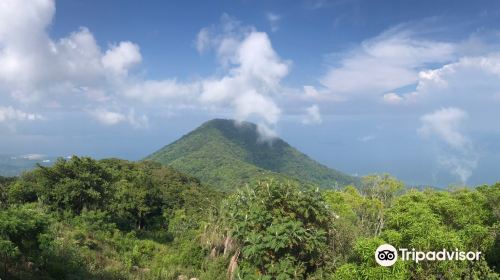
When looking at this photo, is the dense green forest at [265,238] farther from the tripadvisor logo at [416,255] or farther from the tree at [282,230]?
the tripadvisor logo at [416,255]

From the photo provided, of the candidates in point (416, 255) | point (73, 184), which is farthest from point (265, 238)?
point (73, 184)

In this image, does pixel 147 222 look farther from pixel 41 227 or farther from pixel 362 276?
pixel 362 276

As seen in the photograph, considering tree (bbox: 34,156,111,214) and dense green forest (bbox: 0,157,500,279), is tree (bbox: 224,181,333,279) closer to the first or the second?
dense green forest (bbox: 0,157,500,279)

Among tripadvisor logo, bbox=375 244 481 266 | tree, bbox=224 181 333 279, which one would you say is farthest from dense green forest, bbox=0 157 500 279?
tripadvisor logo, bbox=375 244 481 266

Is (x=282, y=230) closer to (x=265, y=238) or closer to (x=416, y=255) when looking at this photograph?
(x=265, y=238)

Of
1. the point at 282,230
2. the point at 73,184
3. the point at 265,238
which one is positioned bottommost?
the point at 265,238

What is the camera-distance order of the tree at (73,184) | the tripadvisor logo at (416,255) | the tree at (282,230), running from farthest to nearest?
1. the tree at (73,184)
2. the tree at (282,230)
3. the tripadvisor logo at (416,255)

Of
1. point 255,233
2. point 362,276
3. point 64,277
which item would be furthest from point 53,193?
point 362,276

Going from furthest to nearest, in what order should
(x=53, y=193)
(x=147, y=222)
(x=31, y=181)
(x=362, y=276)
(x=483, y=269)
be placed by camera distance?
(x=147, y=222)
(x=31, y=181)
(x=53, y=193)
(x=483, y=269)
(x=362, y=276)

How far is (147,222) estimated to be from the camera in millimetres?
57250

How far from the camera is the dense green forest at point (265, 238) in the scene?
14.2 meters

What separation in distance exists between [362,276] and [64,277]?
41.4 feet

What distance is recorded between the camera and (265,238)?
17750 millimetres

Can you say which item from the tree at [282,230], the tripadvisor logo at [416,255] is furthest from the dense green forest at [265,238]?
the tripadvisor logo at [416,255]
